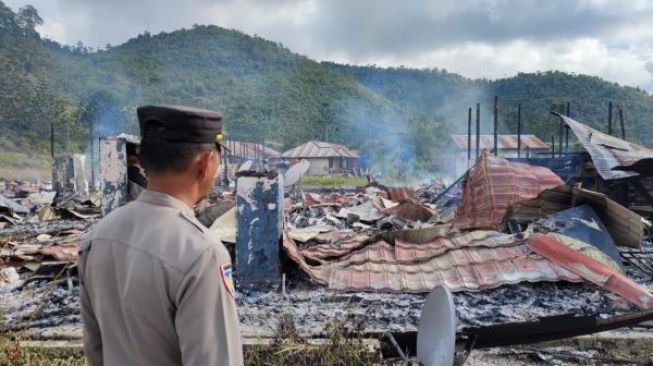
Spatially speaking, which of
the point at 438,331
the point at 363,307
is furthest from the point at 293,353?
the point at 363,307

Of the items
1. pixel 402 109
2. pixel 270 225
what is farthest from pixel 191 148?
pixel 402 109

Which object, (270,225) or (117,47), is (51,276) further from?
(117,47)

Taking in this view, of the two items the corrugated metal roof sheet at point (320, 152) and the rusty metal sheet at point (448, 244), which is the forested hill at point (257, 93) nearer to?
the corrugated metal roof sheet at point (320, 152)

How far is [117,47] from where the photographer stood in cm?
7862

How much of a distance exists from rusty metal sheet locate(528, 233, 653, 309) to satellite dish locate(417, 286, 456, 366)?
2374 mm

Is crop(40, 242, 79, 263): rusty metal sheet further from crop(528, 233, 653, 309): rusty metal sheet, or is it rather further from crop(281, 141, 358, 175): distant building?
crop(281, 141, 358, 175): distant building

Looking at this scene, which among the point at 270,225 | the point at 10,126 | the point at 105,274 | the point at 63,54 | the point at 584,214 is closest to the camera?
the point at 105,274

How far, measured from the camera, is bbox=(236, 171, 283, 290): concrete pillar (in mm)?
5719

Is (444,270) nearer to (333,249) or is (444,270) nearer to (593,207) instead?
(333,249)

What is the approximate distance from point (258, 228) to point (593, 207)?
483 centimetres

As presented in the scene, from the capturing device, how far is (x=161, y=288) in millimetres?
1211

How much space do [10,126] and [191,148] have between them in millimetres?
50893

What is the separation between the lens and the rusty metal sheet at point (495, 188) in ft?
29.1

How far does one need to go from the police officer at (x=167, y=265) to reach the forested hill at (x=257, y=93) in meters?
42.7
